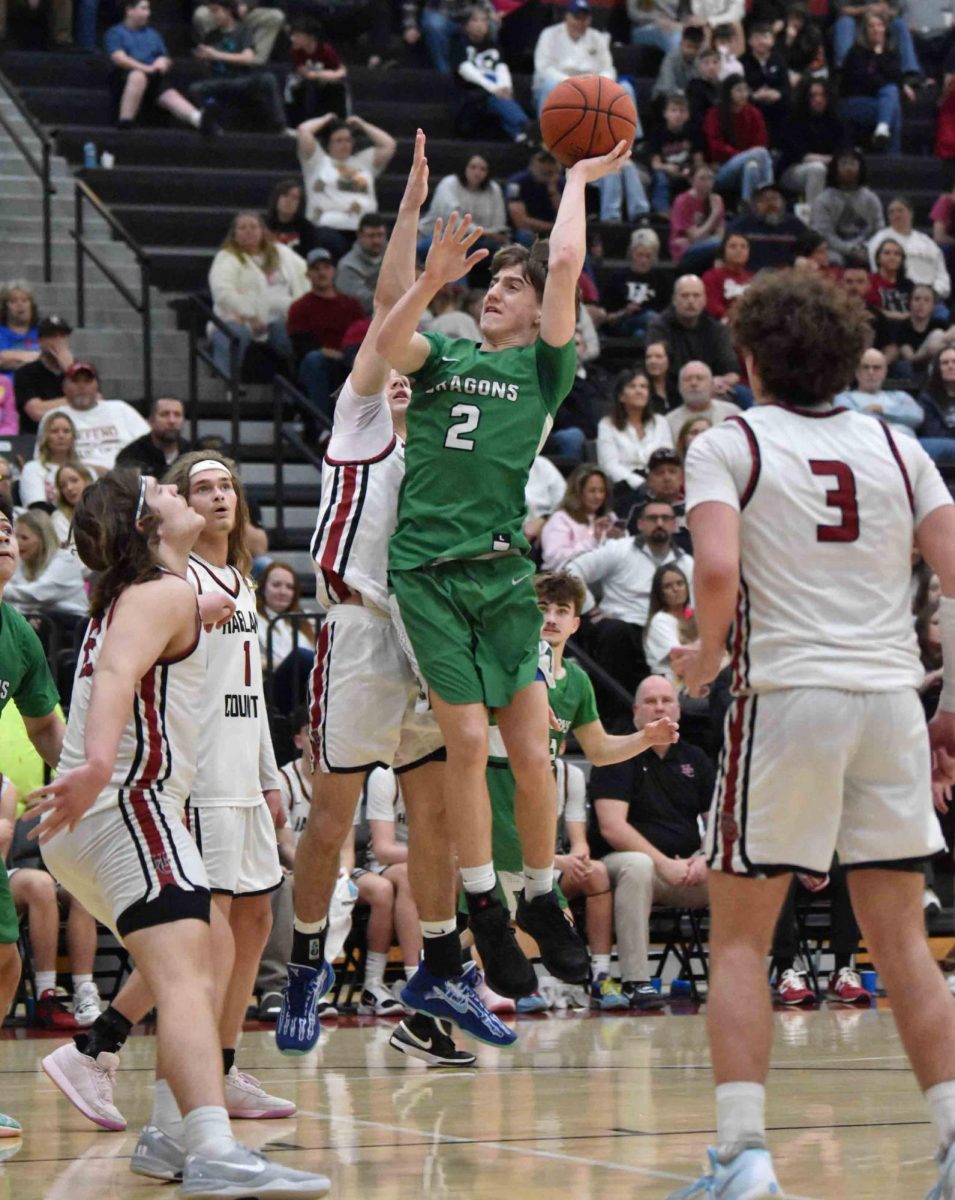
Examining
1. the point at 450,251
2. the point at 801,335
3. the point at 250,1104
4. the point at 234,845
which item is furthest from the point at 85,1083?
the point at 801,335

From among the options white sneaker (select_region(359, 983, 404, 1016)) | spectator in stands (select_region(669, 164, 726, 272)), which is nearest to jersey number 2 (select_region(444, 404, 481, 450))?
white sneaker (select_region(359, 983, 404, 1016))

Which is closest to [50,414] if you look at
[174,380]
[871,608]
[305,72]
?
[174,380]

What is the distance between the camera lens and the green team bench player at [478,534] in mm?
5770

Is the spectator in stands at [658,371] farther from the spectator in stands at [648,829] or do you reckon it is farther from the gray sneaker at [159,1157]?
the gray sneaker at [159,1157]

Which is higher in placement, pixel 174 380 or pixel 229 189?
pixel 229 189

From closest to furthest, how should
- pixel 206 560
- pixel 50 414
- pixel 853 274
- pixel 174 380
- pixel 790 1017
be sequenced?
pixel 206 560 < pixel 790 1017 < pixel 50 414 < pixel 174 380 < pixel 853 274

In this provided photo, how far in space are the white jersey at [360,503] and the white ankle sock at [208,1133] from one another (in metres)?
2.13

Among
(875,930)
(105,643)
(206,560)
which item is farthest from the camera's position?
(206,560)

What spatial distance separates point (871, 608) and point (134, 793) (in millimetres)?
1801

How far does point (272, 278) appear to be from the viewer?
14.4m

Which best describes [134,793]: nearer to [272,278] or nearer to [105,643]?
[105,643]

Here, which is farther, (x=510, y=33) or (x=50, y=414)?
(x=510, y=33)

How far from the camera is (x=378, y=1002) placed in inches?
376

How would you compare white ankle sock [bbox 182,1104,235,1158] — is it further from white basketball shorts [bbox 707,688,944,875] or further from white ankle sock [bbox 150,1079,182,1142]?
white basketball shorts [bbox 707,688,944,875]
